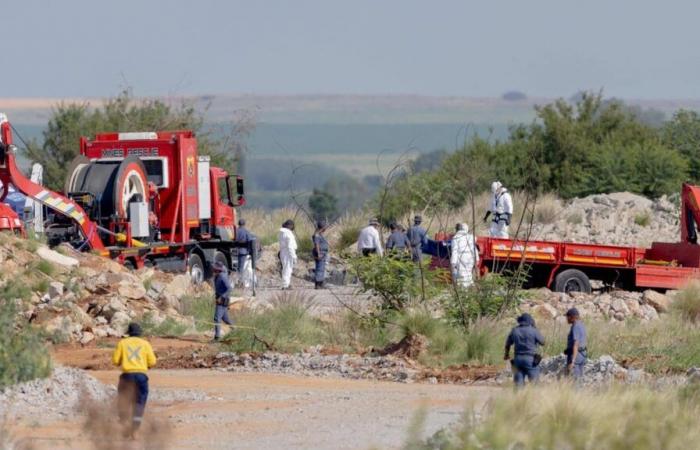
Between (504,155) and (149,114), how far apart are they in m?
11.1

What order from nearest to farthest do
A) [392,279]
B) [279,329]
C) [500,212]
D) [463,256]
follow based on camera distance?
[392,279] < [279,329] < [463,256] < [500,212]

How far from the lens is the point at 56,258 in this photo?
29172mm

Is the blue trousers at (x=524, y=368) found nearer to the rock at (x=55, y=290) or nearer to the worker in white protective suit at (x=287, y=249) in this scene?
the rock at (x=55, y=290)

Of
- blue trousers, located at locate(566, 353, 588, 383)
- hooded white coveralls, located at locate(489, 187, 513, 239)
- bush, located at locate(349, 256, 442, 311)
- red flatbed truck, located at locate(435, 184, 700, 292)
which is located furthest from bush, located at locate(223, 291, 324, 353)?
hooded white coveralls, located at locate(489, 187, 513, 239)

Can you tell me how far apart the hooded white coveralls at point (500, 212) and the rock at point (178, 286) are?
21.5 feet

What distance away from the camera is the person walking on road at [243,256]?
34.1 meters

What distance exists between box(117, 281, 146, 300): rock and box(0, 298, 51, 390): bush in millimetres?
8484

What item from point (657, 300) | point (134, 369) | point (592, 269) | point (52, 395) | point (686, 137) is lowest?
A: point (657, 300)

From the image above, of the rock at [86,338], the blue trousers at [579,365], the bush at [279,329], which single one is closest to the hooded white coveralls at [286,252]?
the bush at [279,329]

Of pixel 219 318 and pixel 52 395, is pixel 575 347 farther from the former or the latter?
pixel 219 318

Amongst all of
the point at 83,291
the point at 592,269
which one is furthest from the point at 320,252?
the point at 83,291

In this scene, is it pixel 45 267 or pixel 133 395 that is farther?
pixel 45 267

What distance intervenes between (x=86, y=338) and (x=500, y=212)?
1181 cm

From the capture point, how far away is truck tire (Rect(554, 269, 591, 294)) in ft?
103
